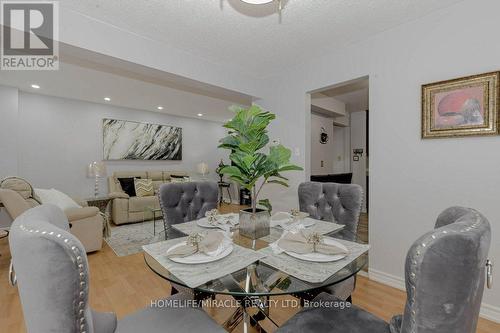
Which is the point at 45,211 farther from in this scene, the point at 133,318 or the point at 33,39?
the point at 33,39

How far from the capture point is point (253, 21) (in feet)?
7.08

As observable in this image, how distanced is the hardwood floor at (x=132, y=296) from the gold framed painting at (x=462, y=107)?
1.47m

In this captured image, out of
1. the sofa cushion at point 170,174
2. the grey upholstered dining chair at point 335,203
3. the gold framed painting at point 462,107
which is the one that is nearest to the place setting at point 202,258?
the grey upholstered dining chair at point 335,203

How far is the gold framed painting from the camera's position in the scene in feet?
5.81

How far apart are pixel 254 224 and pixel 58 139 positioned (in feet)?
16.8

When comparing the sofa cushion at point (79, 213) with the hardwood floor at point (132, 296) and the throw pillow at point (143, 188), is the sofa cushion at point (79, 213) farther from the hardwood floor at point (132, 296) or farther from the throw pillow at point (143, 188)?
the throw pillow at point (143, 188)

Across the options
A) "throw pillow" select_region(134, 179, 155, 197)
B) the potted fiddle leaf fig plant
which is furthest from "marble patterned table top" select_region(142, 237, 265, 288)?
"throw pillow" select_region(134, 179, 155, 197)

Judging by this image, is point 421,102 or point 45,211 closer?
point 45,211

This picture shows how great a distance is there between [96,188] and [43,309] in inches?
198

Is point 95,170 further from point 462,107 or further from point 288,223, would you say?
point 462,107

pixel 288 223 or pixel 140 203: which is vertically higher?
pixel 288 223

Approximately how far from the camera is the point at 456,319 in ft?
2.14

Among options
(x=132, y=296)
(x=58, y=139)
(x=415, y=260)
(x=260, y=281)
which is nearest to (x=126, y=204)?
(x=58, y=139)

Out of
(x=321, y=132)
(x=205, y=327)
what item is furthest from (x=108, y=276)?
(x=321, y=132)
